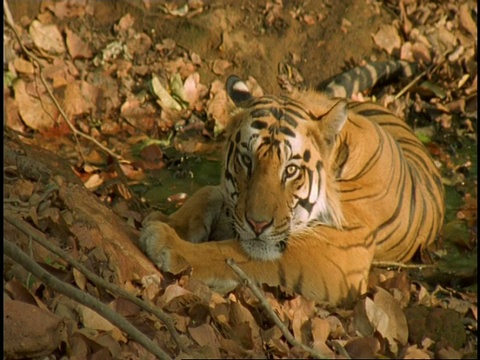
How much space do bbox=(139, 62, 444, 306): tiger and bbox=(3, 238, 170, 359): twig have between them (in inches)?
56.4

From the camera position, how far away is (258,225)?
4.34m

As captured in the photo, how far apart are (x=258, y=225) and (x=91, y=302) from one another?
1532 millimetres

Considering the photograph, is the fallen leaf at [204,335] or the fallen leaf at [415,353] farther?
the fallen leaf at [204,335]

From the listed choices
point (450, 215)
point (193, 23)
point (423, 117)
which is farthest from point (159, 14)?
point (450, 215)

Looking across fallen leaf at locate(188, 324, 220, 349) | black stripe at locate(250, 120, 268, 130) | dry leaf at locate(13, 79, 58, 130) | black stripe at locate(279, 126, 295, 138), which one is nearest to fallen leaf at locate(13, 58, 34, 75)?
dry leaf at locate(13, 79, 58, 130)

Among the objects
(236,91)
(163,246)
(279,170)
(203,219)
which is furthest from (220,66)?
(163,246)

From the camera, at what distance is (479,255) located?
5.52 meters

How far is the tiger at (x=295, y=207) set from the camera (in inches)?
174

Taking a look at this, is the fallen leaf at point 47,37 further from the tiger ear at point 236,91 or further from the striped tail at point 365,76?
the tiger ear at point 236,91

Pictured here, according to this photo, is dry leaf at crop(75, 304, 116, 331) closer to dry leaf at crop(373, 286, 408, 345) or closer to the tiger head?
the tiger head

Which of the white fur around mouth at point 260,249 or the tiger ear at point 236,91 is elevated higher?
the tiger ear at point 236,91

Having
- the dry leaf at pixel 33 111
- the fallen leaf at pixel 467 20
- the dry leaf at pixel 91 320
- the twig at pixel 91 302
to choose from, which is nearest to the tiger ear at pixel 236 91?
the dry leaf at pixel 91 320

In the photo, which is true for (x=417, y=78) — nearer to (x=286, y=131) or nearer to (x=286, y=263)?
(x=286, y=131)

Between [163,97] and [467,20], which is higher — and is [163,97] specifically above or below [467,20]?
below
